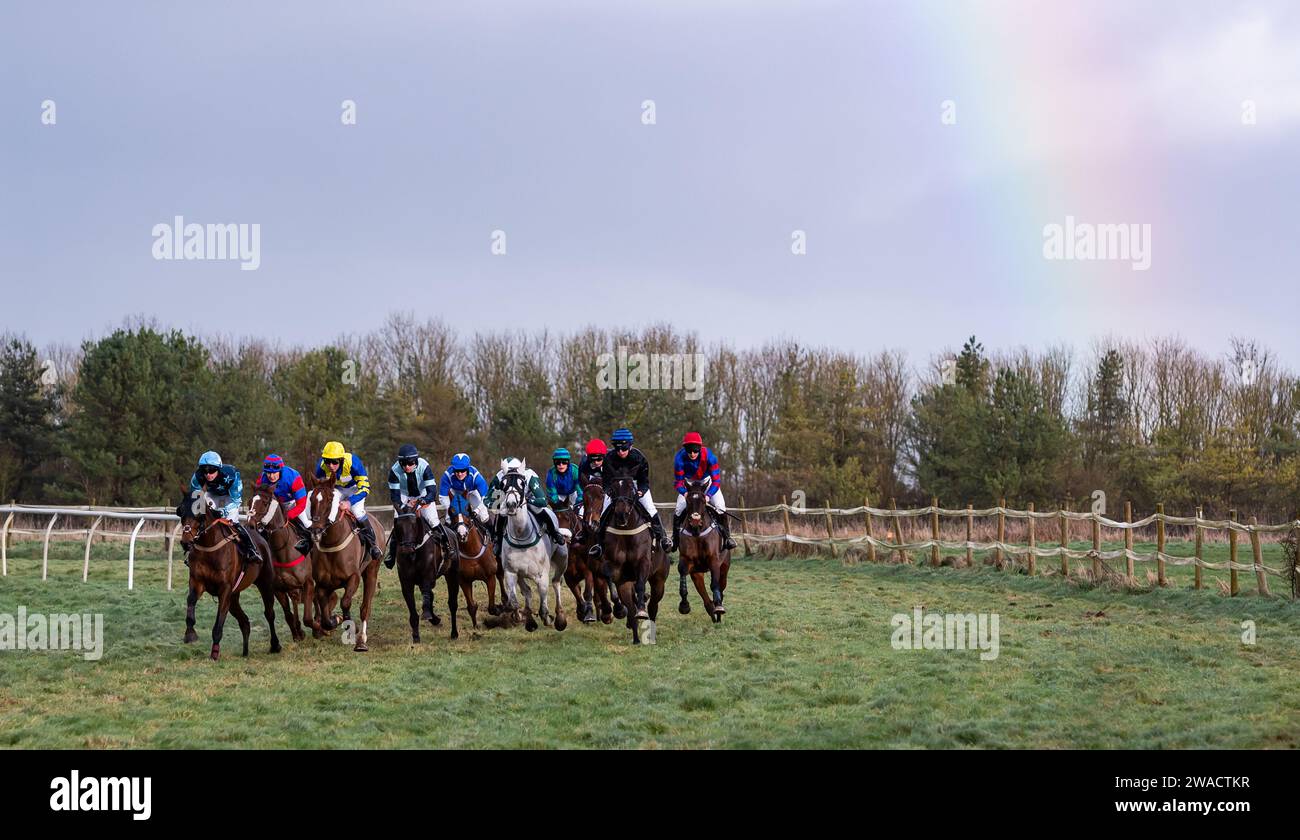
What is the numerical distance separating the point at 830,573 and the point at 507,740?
16271mm

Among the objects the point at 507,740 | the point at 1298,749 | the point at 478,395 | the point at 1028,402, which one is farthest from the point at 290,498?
the point at 478,395

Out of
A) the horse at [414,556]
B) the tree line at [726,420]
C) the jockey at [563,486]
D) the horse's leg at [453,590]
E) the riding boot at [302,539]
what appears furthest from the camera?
the tree line at [726,420]

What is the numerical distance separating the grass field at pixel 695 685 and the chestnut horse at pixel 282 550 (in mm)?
573

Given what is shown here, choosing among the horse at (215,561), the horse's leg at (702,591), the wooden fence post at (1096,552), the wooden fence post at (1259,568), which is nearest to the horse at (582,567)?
the horse's leg at (702,591)

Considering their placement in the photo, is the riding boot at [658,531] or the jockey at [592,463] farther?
the jockey at [592,463]

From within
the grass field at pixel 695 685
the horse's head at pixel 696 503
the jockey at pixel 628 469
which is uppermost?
the jockey at pixel 628 469

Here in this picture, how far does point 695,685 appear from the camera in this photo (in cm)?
1050

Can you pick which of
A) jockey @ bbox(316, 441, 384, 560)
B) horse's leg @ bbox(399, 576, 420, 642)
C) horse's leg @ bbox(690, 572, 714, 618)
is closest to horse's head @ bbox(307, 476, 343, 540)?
jockey @ bbox(316, 441, 384, 560)

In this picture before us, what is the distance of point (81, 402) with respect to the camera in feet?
138

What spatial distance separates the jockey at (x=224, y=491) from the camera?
486 inches

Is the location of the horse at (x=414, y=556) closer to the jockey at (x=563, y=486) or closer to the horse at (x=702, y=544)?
the jockey at (x=563, y=486)

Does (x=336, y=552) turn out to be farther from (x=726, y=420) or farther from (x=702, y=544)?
(x=726, y=420)

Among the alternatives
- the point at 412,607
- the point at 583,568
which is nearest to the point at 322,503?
the point at 412,607

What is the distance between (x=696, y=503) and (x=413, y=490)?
336cm
